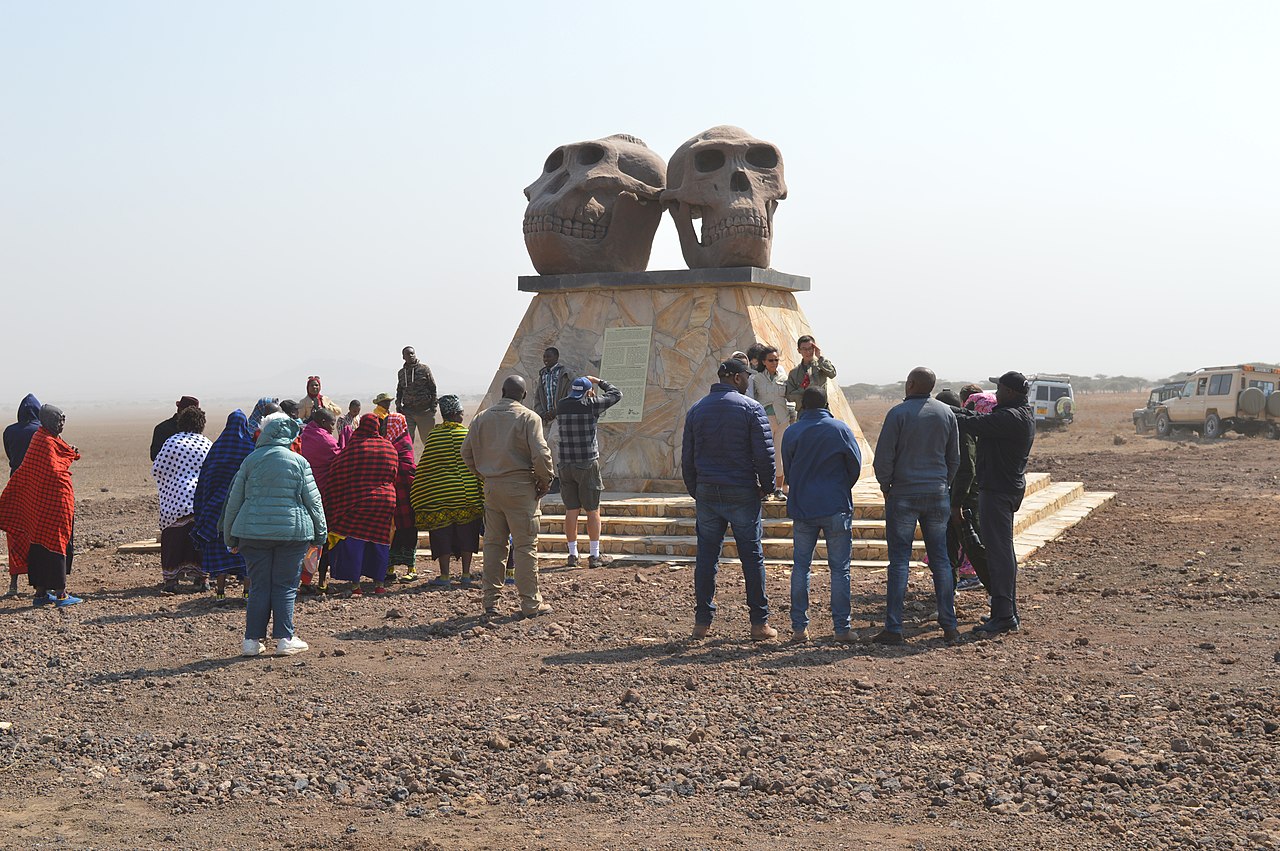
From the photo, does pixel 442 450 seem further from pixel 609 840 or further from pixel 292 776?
pixel 609 840

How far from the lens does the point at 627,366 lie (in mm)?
13508

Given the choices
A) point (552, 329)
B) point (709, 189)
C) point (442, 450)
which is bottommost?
point (442, 450)

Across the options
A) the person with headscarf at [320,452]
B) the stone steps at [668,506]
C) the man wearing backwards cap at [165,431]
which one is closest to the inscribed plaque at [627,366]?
the stone steps at [668,506]

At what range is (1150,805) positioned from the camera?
15.8 feet

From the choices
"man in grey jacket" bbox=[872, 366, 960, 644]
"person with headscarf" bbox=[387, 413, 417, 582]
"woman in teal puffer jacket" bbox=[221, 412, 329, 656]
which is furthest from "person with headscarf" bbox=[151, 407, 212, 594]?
"man in grey jacket" bbox=[872, 366, 960, 644]

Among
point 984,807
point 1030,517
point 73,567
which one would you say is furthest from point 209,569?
point 1030,517

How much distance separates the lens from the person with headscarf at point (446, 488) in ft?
32.1

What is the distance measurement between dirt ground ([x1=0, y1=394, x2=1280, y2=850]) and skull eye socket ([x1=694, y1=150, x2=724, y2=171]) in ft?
18.5

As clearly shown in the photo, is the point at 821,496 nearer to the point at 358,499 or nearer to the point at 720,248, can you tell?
the point at 358,499

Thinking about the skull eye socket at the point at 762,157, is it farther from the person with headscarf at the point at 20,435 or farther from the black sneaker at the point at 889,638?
the person with headscarf at the point at 20,435

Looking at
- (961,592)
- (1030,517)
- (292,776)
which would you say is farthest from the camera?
(1030,517)

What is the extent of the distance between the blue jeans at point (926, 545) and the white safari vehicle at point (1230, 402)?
2594cm

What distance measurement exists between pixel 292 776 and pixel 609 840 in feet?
5.18

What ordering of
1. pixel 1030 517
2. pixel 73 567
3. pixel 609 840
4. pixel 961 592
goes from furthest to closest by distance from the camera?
pixel 1030 517 < pixel 73 567 < pixel 961 592 < pixel 609 840
